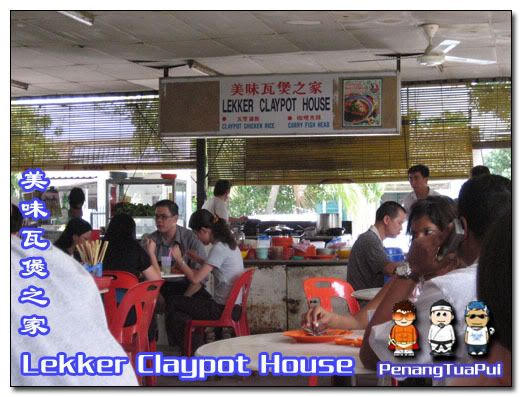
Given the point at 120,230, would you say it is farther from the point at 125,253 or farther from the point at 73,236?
the point at 73,236

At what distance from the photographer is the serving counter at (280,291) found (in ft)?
24.7

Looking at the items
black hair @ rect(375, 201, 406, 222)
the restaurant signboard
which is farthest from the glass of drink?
black hair @ rect(375, 201, 406, 222)

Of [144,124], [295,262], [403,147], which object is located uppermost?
[144,124]

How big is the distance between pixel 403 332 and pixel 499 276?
5.35ft

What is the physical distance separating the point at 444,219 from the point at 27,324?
221 centimetres

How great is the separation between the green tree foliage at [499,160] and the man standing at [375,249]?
404cm

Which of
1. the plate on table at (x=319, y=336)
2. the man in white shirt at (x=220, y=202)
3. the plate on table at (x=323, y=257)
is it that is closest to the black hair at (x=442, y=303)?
the plate on table at (x=319, y=336)

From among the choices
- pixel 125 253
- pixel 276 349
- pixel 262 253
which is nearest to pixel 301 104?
pixel 262 253

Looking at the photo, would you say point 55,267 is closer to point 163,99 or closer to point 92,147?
point 163,99

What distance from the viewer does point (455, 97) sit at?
940cm

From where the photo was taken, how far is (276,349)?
3176 mm

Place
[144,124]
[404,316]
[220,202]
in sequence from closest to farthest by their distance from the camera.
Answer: [404,316] < [220,202] < [144,124]

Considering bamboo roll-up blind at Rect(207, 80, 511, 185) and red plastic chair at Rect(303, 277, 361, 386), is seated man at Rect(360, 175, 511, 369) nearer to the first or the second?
red plastic chair at Rect(303, 277, 361, 386)

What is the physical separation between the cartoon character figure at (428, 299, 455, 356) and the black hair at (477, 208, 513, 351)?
3.87ft
